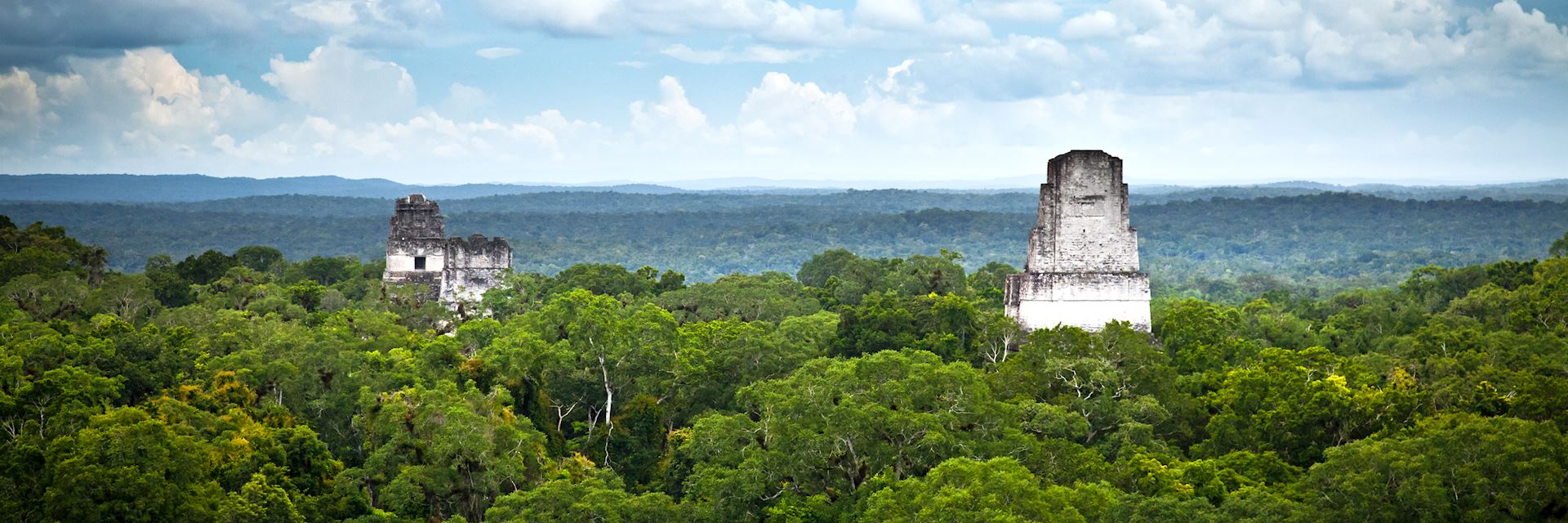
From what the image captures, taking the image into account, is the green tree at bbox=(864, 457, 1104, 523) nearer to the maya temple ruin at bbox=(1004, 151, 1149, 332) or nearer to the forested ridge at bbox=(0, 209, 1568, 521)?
the forested ridge at bbox=(0, 209, 1568, 521)

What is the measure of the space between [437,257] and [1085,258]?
74.5ft

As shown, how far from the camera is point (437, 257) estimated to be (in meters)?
52.3

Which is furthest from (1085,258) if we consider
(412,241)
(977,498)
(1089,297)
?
(412,241)

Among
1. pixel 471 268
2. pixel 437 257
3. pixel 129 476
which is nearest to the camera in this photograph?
pixel 129 476

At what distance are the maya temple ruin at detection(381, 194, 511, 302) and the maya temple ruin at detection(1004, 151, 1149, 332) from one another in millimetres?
18656

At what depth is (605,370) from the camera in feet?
113

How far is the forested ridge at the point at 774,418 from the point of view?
25.5 m

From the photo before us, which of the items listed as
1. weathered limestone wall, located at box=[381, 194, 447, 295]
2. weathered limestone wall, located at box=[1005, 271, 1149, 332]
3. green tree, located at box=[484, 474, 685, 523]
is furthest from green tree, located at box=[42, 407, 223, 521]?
weathered limestone wall, located at box=[381, 194, 447, 295]

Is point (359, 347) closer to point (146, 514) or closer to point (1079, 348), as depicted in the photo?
point (146, 514)

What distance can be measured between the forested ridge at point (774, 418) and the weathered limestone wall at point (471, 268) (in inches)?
355

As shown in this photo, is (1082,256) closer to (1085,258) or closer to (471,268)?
(1085,258)

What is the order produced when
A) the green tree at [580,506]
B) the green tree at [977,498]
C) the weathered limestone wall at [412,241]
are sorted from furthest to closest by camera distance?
1. the weathered limestone wall at [412,241]
2. the green tree at [580,506]
3. the green tree at [977,498]

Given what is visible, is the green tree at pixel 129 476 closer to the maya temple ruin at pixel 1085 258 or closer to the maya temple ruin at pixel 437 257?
the maya temple ruin at pixel 1085 258

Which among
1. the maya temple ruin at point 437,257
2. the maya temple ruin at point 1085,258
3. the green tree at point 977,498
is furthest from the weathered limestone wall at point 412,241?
the green tree at point 977,498
